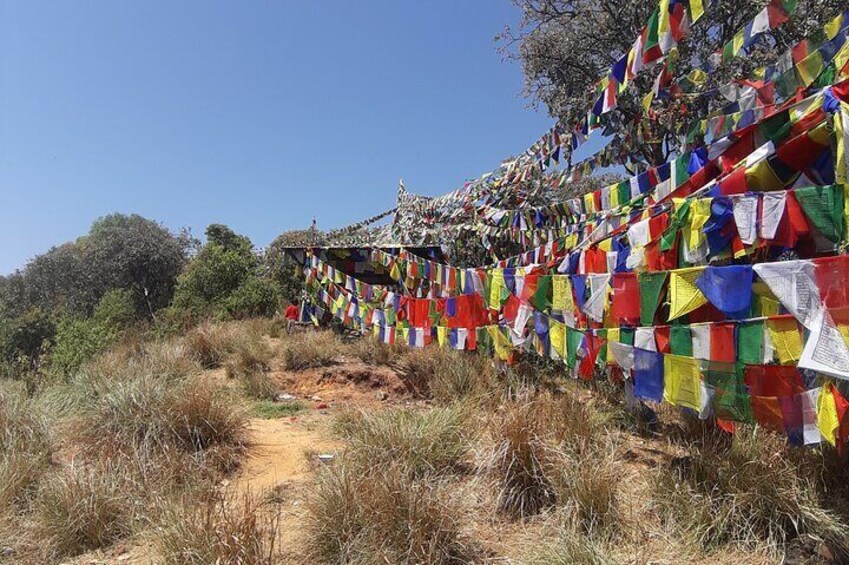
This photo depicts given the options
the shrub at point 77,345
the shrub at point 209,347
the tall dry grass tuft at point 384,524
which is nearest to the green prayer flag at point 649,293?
the tall dry grass tuft at point 384,524

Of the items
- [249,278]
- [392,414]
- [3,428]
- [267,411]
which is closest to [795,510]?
[392,414]

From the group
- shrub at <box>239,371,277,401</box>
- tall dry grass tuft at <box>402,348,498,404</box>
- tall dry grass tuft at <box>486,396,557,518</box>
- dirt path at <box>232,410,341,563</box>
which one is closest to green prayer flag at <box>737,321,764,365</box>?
tall dry grass tuft at <box>486,396,557,518</box>

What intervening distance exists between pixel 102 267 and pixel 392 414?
114 ft

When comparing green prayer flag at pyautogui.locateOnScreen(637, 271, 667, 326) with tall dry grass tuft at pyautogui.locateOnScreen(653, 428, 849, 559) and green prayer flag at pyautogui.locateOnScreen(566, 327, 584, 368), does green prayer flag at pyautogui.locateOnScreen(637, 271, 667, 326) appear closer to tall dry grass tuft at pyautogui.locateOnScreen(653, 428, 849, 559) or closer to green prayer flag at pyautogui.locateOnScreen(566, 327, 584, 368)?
green prayer flag at pyautogui.locateOnScreen(566, 327, 584, 368)

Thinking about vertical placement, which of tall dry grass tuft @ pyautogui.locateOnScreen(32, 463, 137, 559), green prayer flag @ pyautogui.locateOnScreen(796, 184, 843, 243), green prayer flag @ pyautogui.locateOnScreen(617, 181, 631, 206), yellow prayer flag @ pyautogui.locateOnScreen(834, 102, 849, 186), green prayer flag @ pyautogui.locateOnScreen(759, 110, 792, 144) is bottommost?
tall dry grass tuft @ pyautogui.locateOnScreen(32, 463, 137, 559)

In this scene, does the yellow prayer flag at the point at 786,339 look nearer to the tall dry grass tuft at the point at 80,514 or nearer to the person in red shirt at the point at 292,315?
the tall dry grass tuft at the point at 80,514

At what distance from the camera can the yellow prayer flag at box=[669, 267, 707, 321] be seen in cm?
385

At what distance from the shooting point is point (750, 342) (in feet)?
11.4

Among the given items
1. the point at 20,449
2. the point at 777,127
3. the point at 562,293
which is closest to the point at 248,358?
the point at 20,449

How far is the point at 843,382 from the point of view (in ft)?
10.2

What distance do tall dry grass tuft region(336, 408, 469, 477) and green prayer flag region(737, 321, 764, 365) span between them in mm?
2224

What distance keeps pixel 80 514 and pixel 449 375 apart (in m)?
4.21

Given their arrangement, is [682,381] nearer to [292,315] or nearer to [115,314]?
[292,315]

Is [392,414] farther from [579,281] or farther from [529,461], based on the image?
[579,281]
